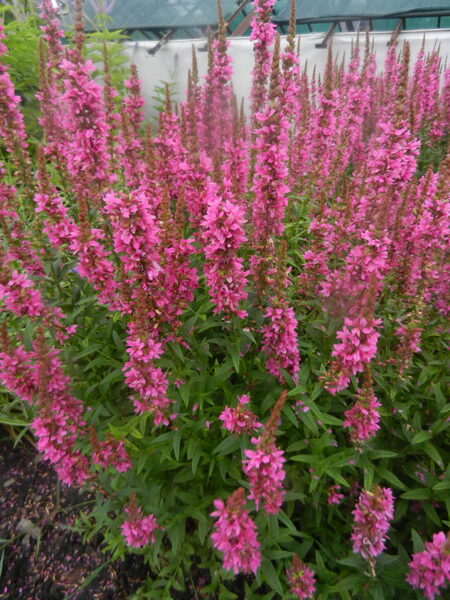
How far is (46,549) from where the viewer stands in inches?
150

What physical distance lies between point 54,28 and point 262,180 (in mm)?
3259

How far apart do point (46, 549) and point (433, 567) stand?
3447mm

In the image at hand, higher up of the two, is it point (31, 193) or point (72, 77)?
point (72, 77)

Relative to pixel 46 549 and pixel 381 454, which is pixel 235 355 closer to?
pixel 381 454

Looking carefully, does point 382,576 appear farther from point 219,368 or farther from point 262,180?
point 262,180

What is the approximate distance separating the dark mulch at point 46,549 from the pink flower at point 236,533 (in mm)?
1790

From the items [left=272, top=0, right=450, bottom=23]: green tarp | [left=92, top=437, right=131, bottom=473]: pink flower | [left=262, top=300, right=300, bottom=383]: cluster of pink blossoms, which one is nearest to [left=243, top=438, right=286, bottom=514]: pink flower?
[left=262, top=300, right=300, bottom=383]: cluster of pink blossoms

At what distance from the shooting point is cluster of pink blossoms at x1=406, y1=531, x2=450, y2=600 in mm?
2238

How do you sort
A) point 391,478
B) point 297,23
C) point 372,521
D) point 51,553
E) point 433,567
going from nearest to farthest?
point 433,567
point 372,521
point 391,478
point 51,553
point 297,23

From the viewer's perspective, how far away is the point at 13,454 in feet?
15.2

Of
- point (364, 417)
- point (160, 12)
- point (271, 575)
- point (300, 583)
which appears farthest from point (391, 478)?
point (160, 12)

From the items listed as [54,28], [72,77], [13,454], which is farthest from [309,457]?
[54,28]

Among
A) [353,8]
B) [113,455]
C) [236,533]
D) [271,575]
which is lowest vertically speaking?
[271,575]

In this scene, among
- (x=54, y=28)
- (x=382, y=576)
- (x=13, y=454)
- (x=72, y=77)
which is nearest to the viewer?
(x=382, y=576)
